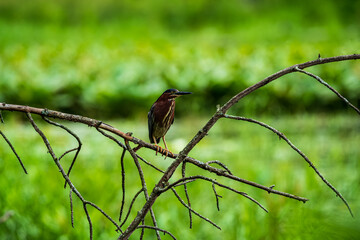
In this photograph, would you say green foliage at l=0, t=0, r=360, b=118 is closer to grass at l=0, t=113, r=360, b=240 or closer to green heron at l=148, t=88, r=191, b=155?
grass at l=0, t=113, r=360, b=240

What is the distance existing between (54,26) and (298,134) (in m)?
5.68

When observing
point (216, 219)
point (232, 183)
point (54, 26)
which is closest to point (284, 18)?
point (54, 26)

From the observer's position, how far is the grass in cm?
173

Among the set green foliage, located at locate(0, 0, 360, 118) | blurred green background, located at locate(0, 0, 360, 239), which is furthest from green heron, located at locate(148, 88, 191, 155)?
green foliage, located at locate(0, 0, 360, 118)

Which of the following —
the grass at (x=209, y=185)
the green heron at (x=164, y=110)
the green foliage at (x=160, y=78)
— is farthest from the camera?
the green foliage at (x=160, y=78)

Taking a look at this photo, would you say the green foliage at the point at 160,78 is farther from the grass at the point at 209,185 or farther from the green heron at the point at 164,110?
the green heron at the point at 164,110

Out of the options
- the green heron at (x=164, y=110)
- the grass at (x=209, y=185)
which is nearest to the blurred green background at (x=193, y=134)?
the grass at (x=209, y=185)

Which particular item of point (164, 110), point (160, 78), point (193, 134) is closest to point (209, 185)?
point (193, 134)

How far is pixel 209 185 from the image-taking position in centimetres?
241

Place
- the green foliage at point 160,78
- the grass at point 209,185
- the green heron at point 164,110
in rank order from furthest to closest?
the green foliage at point 160,78, the grass at point 209,185, the green heron at point 164,110

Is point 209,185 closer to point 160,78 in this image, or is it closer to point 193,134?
point 193,134

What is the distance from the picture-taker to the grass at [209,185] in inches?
68.3

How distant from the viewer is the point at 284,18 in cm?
828

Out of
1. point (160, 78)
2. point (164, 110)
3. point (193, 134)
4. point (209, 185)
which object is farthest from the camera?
point (160, 78)
